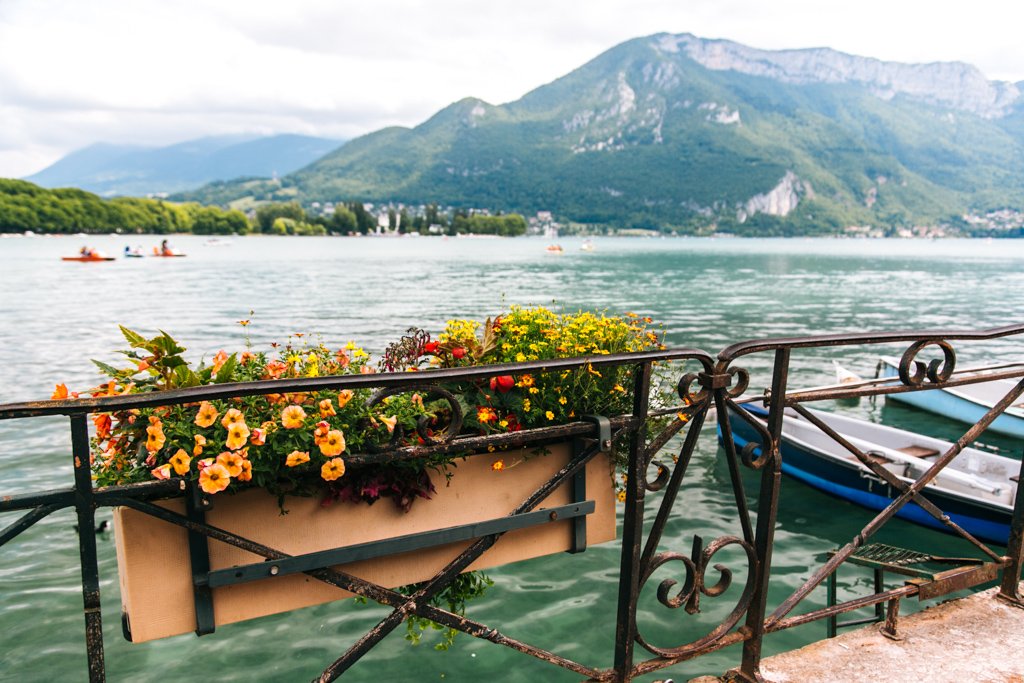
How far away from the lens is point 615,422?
2.55 meters

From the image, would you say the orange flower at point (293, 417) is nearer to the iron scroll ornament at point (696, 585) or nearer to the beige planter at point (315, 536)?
the beige planter at point (315, 536)

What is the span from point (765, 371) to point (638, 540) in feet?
58.4

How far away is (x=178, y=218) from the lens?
156 m

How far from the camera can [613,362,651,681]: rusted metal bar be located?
246cm

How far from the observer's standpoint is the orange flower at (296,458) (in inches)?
88.5

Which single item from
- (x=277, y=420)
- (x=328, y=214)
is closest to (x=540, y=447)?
(x=277, y=420)

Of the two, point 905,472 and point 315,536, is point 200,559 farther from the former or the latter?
point 905,472

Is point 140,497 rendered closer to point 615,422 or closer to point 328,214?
point 615,422

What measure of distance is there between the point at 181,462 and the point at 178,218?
17166cm

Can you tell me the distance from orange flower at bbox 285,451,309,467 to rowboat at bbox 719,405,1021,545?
5194 millimetres

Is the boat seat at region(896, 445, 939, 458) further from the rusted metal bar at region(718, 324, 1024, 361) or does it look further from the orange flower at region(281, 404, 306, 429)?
the orange flower at region(281, 404, 306, 429)

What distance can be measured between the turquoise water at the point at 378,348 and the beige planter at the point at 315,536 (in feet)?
10.3

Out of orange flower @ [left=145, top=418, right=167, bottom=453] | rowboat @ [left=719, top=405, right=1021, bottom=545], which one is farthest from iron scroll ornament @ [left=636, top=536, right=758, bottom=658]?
rowboat @ [left=719, top=405, right=1021, bottom=545]

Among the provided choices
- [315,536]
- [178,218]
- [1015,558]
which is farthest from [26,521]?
[178,218]
